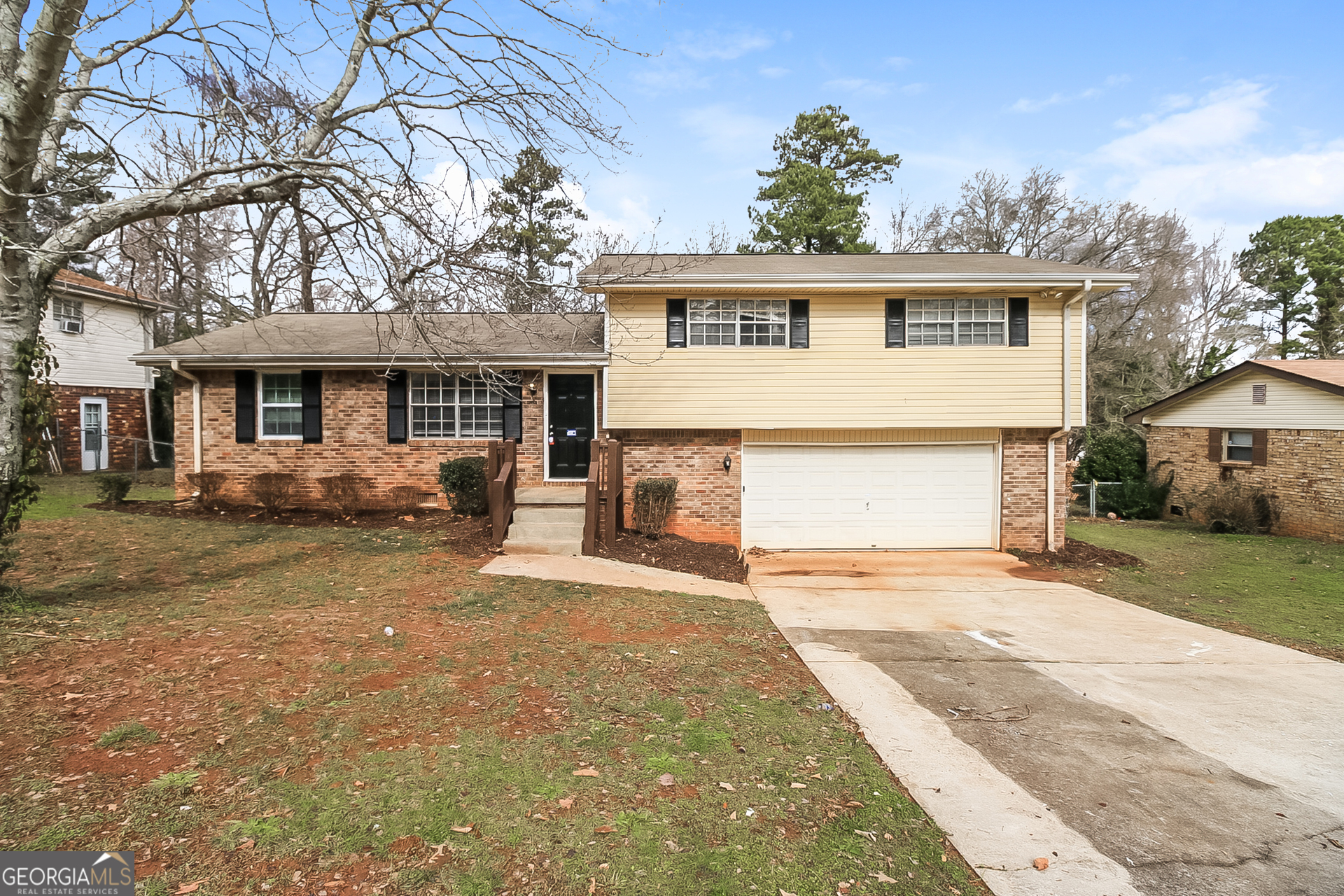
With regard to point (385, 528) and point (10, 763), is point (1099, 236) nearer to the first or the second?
point (385, 528)

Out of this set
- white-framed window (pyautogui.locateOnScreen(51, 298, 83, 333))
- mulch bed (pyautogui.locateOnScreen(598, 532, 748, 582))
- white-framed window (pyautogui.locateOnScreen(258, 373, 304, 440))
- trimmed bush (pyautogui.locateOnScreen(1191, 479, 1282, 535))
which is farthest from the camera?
white-framed window (pyautogui.locateOnScreen(51, 298, 83, 333))

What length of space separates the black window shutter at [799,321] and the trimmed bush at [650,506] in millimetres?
3340

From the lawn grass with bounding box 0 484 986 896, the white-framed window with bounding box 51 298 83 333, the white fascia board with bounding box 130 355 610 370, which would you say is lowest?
the lawn grass with bounding box 0 484 986 896

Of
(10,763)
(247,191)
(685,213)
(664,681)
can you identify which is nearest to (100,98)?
(247,191)

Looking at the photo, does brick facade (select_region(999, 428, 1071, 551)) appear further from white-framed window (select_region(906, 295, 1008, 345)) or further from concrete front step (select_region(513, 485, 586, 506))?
concrete front step (select_region(513, 485, 586, 506))

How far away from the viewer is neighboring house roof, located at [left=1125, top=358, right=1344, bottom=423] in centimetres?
1342

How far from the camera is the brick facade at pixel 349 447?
1152 cm

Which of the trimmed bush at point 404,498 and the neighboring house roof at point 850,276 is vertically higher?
the neighboring house roof at point 850,276

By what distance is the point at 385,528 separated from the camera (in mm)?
10305

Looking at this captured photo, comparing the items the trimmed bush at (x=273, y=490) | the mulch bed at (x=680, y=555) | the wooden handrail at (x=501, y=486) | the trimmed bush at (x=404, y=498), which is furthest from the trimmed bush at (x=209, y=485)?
the mulch bed at (x=680, y=555)

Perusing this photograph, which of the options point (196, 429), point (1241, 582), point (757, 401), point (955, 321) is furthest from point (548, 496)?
point (1241, 582)

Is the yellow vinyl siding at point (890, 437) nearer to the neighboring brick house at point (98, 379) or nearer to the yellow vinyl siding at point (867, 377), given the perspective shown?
the yellow vinyl siding at point (867, 377)

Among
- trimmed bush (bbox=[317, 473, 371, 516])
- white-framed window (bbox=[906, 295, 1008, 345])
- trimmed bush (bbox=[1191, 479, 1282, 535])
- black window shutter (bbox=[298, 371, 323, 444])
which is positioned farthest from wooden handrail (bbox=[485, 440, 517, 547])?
trimmed bush (bbox=[1191, 479, 1282, 535])

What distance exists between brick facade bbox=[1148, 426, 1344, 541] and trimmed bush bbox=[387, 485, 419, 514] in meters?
18.5
